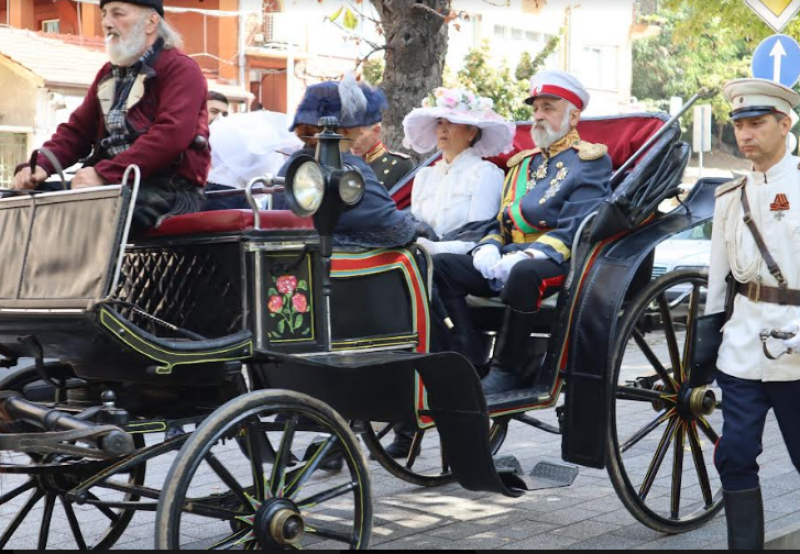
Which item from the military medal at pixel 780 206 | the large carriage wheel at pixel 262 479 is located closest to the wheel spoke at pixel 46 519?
the large carriage wheel at pixel 262 479

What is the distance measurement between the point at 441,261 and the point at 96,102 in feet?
5.27

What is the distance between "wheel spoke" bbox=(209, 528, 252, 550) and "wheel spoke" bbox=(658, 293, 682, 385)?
2.42 metres

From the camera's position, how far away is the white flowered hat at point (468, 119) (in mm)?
5586

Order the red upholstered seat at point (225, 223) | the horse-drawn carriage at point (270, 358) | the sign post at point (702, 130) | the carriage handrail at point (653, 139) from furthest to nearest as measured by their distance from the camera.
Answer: the sign post at point (702, 130)
the carriage handrail at point (653, 139)
the red upholstered seat at point (225, 223)
the horse-drawn carriage at point (270, 358)

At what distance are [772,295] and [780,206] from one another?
330 mm

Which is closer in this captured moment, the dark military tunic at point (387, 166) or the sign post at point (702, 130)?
the dark military tunic at point (387, 166)

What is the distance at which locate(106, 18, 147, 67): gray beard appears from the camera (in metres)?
4.22

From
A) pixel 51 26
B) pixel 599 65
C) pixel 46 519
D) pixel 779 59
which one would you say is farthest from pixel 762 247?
pixel 599 65

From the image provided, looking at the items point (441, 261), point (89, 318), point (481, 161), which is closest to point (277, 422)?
point (89, 318)

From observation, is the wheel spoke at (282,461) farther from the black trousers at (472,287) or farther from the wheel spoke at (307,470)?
the black trousers at (472,287)

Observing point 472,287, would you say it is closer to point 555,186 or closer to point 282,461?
point 555,186

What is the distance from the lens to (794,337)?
405 centimetres

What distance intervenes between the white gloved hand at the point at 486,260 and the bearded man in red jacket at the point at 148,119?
1.34m

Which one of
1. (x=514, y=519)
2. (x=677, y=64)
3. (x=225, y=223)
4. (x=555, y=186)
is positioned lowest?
(x=514, y=519)
